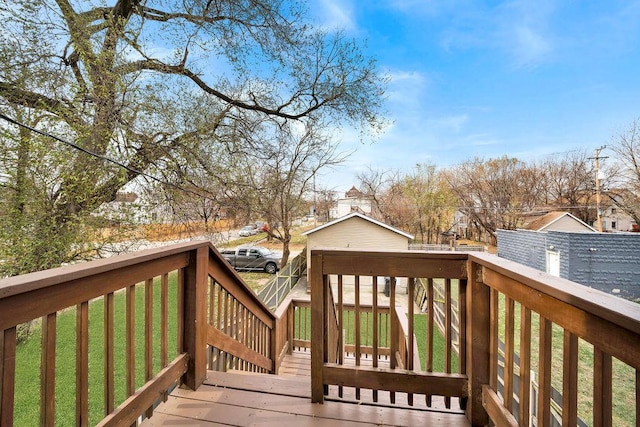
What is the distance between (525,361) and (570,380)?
0.29 meters

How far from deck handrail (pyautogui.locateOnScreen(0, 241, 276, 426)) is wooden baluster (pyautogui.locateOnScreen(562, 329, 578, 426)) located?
5.07 feet

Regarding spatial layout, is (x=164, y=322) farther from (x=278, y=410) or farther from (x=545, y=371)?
(x=545, y=371)

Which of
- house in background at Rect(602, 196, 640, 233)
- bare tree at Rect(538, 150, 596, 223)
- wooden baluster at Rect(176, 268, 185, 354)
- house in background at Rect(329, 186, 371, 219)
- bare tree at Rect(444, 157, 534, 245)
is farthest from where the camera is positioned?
bare tree at Rect(444, 157, 534, 245)

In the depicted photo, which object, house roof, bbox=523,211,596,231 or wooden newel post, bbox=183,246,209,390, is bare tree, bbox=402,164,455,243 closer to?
house roof, bbox=523,211,596,231

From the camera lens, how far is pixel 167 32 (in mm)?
4633

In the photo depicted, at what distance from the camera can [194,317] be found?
1635mm

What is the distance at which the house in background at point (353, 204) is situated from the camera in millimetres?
16531

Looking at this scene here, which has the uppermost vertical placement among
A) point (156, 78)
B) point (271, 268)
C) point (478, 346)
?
point (156, 78)

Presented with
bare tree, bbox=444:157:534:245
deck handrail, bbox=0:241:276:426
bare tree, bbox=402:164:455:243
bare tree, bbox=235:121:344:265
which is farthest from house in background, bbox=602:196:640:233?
deck handrail, bbox=0:241:276:426

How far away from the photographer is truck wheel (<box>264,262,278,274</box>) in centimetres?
1206

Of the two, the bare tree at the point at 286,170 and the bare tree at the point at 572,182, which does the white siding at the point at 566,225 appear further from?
the bare tree at the point at 286,170

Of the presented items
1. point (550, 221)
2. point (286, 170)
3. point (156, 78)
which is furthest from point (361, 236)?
point (550, 221)

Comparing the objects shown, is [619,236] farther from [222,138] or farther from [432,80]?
[222,138]

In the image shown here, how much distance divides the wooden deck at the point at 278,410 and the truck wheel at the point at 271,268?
10.5 meters
